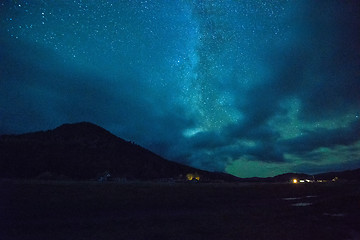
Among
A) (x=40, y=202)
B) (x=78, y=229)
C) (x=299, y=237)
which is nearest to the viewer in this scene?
(x=299, y=237)

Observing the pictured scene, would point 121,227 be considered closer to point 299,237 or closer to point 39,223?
point 39,223

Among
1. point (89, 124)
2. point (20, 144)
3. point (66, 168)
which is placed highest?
point (89, 124)

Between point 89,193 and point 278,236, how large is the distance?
2222 centimetres

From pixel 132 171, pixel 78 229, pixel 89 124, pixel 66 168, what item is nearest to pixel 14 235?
pixel 78 229

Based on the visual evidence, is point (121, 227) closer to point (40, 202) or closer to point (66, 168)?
point (40, 202)

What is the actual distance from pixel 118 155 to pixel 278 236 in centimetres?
8991

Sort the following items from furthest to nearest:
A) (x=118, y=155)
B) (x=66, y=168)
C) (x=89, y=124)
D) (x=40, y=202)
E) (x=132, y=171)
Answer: (x=89, y=124) → (x=118, y=155) → (x=132, y=171) → (x=66, y=168) → (x=40, y=202)

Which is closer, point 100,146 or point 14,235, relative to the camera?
point 14,235

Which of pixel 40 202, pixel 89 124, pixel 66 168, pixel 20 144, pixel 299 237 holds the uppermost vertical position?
pixel 89 124

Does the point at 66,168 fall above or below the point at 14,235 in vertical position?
above

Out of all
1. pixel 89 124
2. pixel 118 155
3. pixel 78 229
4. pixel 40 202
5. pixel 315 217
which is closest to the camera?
pixel 78 229

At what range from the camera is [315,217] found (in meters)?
19.6

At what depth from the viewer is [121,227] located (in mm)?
15672

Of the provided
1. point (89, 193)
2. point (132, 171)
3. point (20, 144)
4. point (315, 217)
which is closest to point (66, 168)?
point (20, 144)
